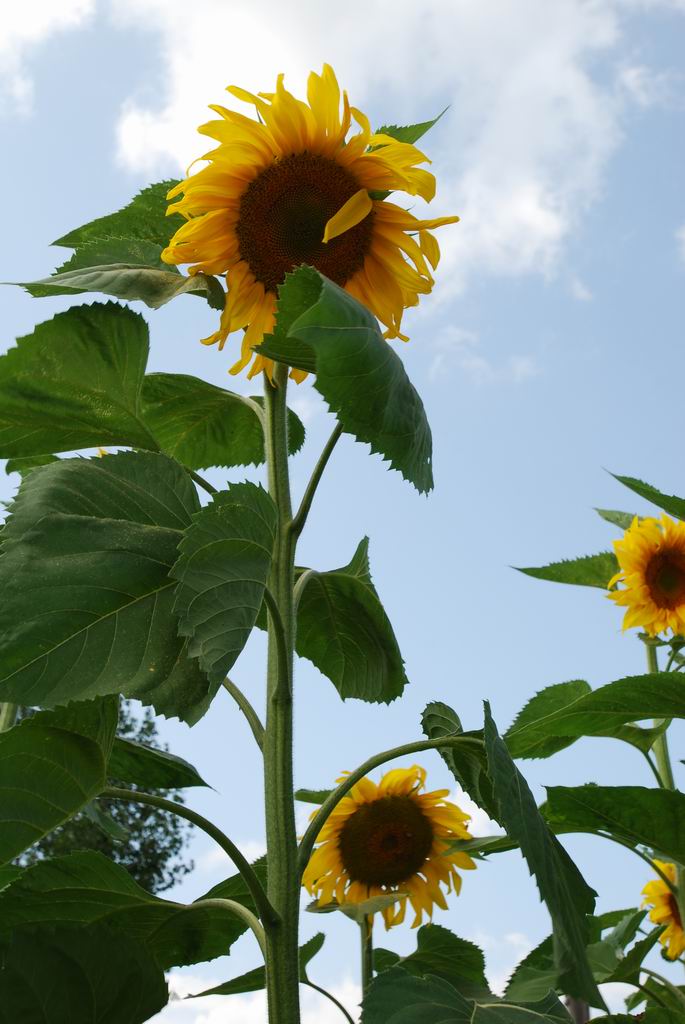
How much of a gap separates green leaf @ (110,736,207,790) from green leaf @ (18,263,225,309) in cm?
50

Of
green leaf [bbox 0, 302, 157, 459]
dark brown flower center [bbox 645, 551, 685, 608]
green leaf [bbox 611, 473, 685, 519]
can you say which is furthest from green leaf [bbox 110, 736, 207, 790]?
dark brown flower center [bbox 645, 551, 685, 608]

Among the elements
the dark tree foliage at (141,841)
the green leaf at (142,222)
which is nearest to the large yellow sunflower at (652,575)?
the green leaf at (142,222)

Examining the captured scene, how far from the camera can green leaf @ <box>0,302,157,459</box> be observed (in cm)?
118

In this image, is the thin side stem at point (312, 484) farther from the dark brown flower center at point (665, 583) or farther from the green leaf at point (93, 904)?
the dark brown flower center at point (665, 583)

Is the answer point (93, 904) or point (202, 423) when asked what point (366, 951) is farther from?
point (202, 423)

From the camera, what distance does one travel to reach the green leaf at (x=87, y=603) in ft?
3.30

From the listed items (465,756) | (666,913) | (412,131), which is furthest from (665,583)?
(412,131)

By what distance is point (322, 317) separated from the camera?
0.91 meters

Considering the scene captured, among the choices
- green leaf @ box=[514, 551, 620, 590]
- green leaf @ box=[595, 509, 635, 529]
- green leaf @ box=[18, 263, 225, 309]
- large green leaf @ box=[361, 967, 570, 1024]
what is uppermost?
green leaf @ box=[595, 509, 635, 529]

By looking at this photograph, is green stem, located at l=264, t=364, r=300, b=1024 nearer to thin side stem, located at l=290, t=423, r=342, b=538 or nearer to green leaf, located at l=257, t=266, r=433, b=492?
thin side stem, located at l=290, t=423, r=342, b=538

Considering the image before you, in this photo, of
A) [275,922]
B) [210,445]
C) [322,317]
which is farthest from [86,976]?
[210,445]

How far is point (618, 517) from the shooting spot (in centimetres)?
258

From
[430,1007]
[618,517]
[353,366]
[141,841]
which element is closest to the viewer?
[353,366]

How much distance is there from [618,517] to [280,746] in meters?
1.63
